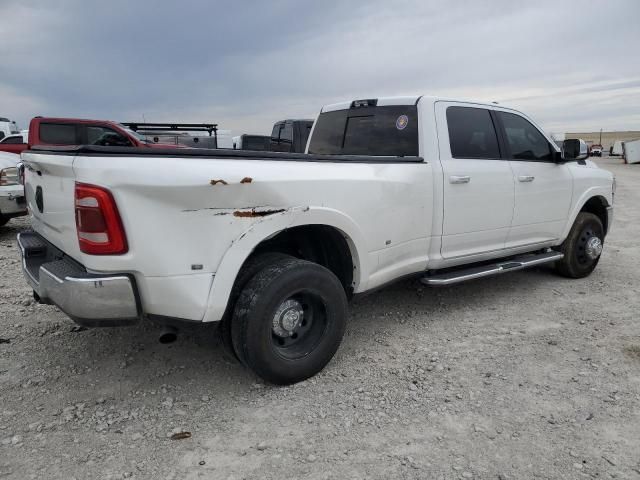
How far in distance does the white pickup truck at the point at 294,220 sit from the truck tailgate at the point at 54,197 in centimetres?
2

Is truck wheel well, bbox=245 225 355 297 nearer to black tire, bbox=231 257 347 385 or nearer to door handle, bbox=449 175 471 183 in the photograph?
black tire, bbox=231 257 347 385

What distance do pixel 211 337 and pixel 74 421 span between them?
85 centimetres

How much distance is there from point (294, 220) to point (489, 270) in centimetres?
219

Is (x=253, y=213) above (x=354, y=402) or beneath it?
above

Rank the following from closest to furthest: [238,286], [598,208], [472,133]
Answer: [238,286] → [472,133] → [598,208]

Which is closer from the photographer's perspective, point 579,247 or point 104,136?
point 579,247

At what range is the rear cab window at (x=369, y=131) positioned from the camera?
3959 millimetres

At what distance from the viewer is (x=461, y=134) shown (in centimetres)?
410

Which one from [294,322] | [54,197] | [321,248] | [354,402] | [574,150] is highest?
[574,150]

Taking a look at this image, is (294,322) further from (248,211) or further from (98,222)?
(98,222)

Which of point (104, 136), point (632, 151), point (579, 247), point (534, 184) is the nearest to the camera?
point (534, 184)

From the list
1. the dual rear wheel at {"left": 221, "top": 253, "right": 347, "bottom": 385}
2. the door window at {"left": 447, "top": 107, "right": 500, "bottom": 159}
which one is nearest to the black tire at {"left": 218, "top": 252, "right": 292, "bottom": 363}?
the dual rear wheel at {"left": 221, "top": 253, "right": 347, "bottom": 385}

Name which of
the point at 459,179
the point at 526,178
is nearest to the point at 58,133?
the point at 459,179

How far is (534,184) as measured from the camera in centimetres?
462
